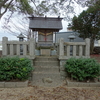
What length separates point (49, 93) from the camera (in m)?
3.08

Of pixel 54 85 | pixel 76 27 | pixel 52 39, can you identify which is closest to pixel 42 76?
pixel 54 85

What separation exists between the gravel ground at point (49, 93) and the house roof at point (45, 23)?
11.8ft

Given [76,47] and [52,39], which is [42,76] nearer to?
[76,47]

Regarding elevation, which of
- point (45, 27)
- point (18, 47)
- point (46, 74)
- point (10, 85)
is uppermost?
point (45, 27)

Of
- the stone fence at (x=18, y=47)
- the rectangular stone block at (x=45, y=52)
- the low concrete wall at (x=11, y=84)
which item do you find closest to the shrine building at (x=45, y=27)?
the rectangular stone block at (x=45, y=52)

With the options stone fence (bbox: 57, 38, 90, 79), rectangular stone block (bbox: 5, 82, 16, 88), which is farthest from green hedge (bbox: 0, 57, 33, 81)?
stone fence (bbox: 57, 38, 90, 79)

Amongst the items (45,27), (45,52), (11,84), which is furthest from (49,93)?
(45,27)

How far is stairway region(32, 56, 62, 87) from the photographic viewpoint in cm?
387

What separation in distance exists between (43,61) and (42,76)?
0.80m

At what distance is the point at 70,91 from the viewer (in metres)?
3.24

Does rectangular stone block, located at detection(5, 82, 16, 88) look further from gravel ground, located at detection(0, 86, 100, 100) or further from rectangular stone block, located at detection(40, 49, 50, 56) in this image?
rectangular stone block, located at detection(40, 49, 50, 56)

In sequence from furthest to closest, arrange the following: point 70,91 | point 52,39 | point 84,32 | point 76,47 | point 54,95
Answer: point 84,32 < point 52,39 < point 76,47 < point 70,91 < point 54,95

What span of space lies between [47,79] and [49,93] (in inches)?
34.9

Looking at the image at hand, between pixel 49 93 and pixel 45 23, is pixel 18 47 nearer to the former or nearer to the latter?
pixel 49 93
